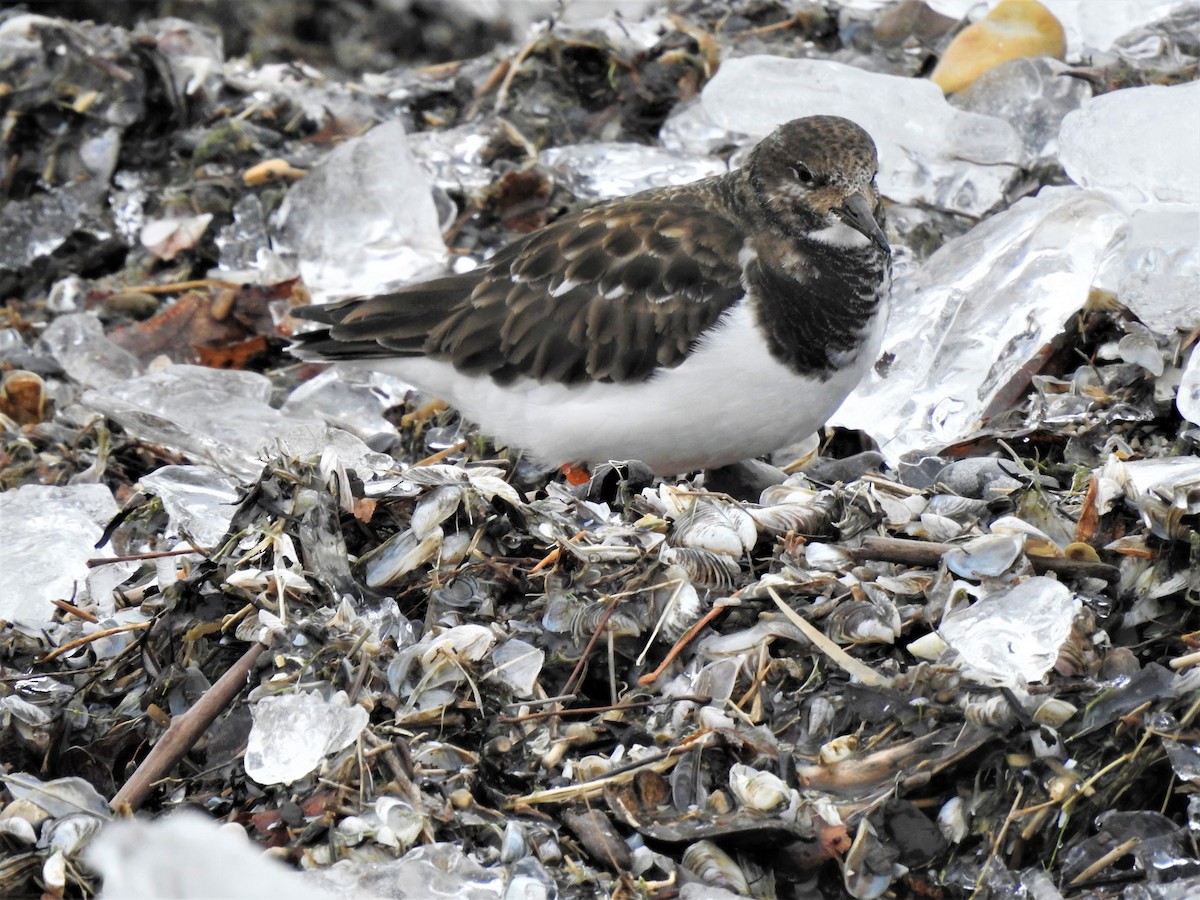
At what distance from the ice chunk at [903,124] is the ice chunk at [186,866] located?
3.77 m

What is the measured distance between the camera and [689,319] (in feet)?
13.2

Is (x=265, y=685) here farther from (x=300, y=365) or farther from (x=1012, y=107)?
(x=1012, y=107)

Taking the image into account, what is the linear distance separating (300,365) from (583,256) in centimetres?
150

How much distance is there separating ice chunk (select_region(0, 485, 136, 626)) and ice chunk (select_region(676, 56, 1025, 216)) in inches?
103

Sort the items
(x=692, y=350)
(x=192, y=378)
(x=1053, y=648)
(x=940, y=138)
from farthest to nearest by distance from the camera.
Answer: (x=940, y=138), (x=192, y=378), (x=692, y=350), (x=1053, y=648)

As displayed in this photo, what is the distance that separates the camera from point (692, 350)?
3.99 metres

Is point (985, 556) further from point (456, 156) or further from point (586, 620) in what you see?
point (456, 156)

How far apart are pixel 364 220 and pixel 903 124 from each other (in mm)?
1981

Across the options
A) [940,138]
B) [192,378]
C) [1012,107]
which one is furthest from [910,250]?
[192,378]

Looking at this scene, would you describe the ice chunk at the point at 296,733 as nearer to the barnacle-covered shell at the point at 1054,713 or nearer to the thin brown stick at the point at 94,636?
the thin brown stick at the point at 94,636

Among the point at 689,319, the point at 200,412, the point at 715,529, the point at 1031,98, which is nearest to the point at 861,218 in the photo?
the point at 689,319

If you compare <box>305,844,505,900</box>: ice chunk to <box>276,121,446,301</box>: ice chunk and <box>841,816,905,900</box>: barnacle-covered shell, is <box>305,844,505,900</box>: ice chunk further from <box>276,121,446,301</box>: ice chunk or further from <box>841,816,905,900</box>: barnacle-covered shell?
<box>276,121,446,301</box>: ice chunk

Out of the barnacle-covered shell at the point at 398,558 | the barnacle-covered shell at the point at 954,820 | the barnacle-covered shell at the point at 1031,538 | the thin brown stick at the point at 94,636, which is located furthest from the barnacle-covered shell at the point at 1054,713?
the thin brown stick at the point at 94,636

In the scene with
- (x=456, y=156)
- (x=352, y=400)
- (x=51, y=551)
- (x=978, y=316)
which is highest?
(x=978, y=316)
